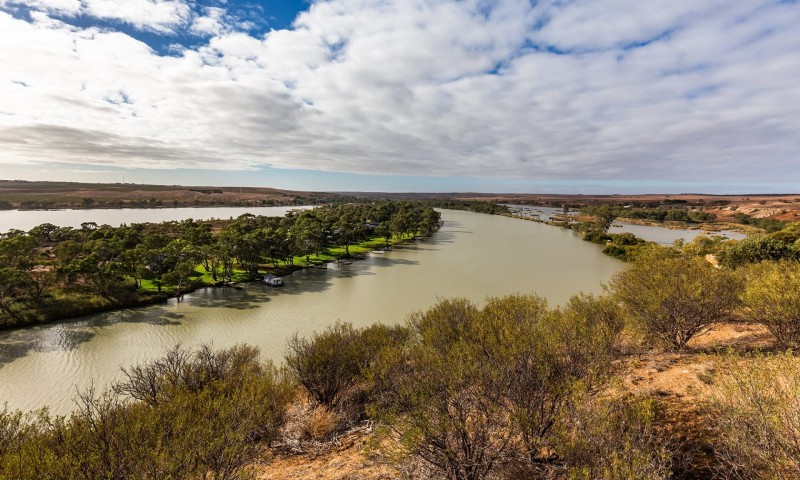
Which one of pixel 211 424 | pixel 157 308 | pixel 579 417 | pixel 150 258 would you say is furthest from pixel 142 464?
→ pixel 150 258

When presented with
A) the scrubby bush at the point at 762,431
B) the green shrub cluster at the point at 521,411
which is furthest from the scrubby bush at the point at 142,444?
the scrubby bush at the point at 762,431

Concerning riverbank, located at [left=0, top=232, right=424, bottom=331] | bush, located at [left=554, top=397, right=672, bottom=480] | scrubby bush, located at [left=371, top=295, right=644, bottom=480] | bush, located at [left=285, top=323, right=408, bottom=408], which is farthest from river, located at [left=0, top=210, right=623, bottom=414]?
bush, located at [left=554, top=397, right=672, bottom=480]

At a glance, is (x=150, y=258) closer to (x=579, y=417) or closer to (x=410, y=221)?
(x=579, y=417)

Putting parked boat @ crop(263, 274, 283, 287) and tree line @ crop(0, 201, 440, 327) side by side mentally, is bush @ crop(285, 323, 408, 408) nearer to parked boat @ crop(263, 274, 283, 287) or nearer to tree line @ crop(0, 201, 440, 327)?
parked boat @ crop(263, 274, 283, 287)

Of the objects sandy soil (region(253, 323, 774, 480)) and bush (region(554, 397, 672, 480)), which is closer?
bush (region(554, 397, 672, 480))

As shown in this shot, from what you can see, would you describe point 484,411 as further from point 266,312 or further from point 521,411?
point 266,312

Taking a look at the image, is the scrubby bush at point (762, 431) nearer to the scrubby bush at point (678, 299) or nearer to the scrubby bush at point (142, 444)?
the scrubby bush at point (678, 299)

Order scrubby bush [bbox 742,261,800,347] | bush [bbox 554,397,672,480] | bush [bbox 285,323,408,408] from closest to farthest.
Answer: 1. bush [bbox 554,397,672,480]
2. scrubby bush [bbox 742,261,800,347]
3. bush [bbox 285,323,408,408]

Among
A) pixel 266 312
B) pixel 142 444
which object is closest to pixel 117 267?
pixel 266 312

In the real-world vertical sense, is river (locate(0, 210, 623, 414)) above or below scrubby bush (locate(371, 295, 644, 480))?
below
